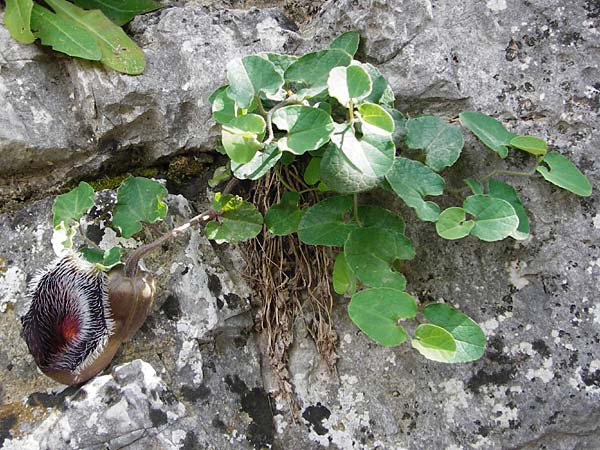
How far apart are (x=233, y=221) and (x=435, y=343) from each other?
48 centimetres

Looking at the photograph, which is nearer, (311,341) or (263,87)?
(263,87)

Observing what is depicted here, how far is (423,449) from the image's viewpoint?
1338 millimetres

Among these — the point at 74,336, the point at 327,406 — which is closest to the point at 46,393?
the point at 74,336

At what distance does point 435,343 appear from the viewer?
120 centimetres

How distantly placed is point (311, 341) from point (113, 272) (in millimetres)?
444

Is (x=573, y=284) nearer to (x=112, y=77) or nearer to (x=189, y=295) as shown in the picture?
(x=189, y=295)

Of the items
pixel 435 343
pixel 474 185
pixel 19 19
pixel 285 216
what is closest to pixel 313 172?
pixel 285 216

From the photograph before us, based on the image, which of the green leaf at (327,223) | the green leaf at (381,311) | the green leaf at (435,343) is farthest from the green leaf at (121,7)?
the green leaf at (435,343)

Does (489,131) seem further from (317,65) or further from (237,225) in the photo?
(237,225)

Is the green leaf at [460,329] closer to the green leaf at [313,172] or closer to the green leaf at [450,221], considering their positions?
the green leaf at [450,221]

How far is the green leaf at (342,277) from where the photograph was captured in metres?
1.36

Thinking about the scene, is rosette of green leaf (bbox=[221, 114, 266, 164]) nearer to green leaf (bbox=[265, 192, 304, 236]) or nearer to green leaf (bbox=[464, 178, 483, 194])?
green leaf (bbox=[265, 192, 304, 236])

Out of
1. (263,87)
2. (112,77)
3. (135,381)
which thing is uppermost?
(263,87)

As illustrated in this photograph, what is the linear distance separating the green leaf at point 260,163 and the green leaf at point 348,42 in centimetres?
30
